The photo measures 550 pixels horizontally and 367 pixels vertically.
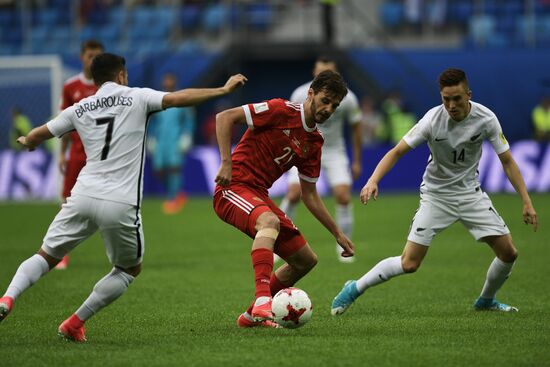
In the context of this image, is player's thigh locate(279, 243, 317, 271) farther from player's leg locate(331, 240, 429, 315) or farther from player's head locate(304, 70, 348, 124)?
player's head locate(304, 70, 348, 124)

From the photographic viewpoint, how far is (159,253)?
1417 centimetres

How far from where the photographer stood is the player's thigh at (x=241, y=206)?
745 centimetres

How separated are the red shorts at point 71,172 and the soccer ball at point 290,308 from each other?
5.27 meters

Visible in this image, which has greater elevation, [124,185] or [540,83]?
[124,185]

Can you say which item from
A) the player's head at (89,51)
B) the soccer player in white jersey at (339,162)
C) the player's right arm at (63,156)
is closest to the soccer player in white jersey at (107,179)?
the player's head at (89,51)

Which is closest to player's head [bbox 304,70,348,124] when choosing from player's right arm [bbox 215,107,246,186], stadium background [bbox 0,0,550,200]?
player's right arm [bbox 215,107,246,186]

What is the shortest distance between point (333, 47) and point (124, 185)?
22.0 meters

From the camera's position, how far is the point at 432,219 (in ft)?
27.2

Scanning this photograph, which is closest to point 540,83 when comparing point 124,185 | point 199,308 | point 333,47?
point 333,47

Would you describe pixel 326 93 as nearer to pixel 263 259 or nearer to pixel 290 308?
pixel 263 259

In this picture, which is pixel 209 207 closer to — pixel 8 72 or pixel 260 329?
pixel 8 72

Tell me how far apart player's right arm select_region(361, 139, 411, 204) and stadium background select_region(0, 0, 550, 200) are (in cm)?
1926

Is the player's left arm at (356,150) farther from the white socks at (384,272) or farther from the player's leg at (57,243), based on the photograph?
the player's leg at (57,243)

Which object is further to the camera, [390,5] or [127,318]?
[390,5]
